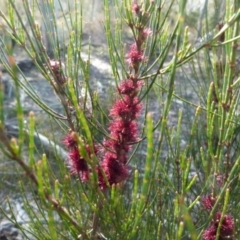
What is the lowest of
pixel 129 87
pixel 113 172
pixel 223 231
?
pixel 223 231

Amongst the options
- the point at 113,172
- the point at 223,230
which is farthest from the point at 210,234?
the point at 113,172

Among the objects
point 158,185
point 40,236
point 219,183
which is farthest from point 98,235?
point 219,183

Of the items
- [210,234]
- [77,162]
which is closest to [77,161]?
[77,162]

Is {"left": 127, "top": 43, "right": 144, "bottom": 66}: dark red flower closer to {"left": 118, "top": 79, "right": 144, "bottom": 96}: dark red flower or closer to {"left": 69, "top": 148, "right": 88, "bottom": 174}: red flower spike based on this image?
{"left": 118, "top": 79, "right": 144, "bottom": 96}: dark red flower

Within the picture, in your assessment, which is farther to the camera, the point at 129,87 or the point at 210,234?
the point at 129,87

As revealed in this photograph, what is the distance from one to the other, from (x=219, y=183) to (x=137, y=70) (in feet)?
1.39

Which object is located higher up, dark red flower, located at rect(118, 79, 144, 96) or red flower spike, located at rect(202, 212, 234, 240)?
dark red flower, located at rect(118, 79, 144, 96)

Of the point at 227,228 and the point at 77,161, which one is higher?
the point at 77,161

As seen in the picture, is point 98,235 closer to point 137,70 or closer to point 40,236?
point 40,236

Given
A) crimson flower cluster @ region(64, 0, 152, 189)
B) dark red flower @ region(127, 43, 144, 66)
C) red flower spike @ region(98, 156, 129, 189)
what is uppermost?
dark red flower @ region(127, 43, 144, 66)

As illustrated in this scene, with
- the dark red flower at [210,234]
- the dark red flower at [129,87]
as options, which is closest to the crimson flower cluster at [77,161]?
the dark red flower at [129,87]

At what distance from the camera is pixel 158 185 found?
1806 millimetres

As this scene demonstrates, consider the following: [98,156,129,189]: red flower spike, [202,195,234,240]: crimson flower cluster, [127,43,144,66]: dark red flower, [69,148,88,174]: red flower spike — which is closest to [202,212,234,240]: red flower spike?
[202,195,234,240]: crimson flower cluster

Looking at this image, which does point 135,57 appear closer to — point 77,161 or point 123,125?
point 123,125
